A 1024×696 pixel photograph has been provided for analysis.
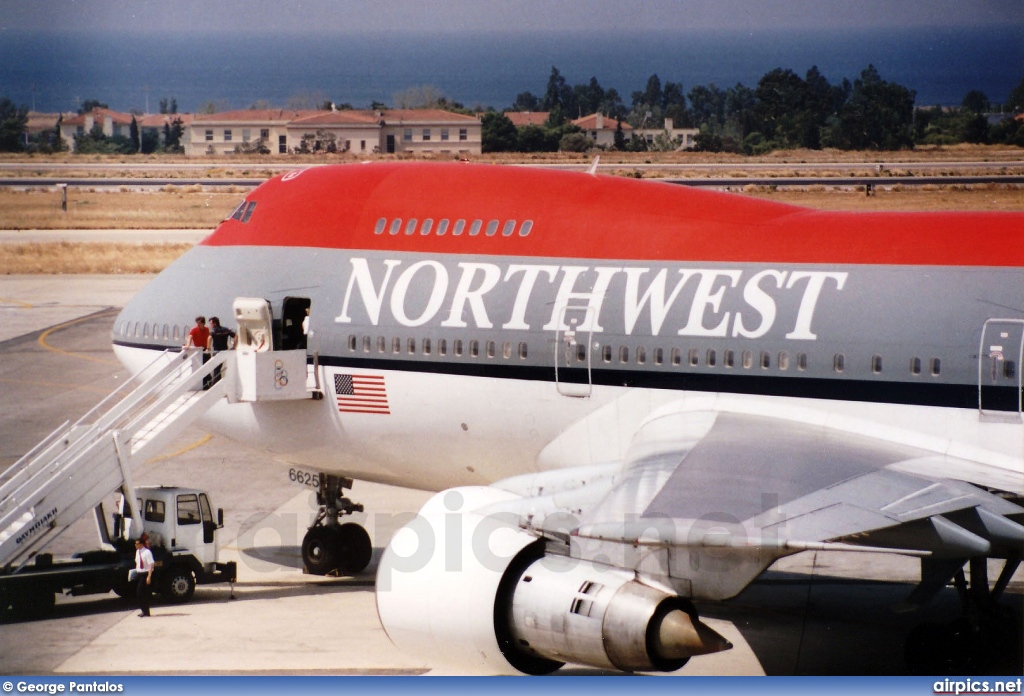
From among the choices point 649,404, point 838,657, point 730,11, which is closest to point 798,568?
point 838,657

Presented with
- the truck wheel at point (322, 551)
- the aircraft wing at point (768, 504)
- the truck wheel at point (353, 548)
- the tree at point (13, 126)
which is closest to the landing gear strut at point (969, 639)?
the aircraft wing at point (768, 504)

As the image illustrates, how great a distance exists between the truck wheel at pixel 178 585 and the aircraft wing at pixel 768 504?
26.2 ft

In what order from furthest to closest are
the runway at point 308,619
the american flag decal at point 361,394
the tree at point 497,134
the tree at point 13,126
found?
the tree at point 13,126, the tree at point 497,134, the american flag decal at point 361,394, the runway at point 308,619

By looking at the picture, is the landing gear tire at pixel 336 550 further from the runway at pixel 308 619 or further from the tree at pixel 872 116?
the tree at pixel 872 116

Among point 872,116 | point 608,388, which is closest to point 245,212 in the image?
point 608,388

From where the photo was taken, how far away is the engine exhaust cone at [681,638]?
11.3m

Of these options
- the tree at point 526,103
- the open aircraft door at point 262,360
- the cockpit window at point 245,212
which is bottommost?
the open aircraft door at point 262,360

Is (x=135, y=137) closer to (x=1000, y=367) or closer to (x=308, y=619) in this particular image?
(x=308, y=619)

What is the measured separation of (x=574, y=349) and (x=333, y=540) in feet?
20.3

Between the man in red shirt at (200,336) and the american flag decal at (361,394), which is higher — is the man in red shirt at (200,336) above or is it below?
above

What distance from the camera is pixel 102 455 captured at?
1920 centimetres

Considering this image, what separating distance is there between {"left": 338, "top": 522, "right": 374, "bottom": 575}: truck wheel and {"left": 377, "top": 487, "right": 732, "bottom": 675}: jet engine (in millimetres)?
6553

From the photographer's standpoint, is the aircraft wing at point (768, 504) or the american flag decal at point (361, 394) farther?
the american flag decal at point (361, 394)

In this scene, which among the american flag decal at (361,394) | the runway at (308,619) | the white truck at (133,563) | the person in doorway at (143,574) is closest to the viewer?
the runway at (308,619)
